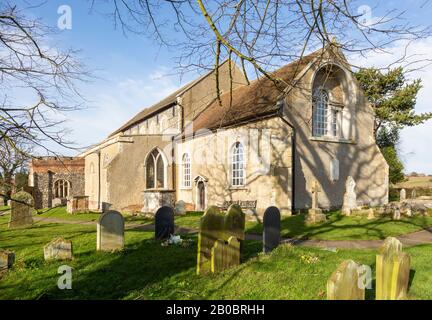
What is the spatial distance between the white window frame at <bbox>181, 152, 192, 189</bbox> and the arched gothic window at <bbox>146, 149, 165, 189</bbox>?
4.81 feet

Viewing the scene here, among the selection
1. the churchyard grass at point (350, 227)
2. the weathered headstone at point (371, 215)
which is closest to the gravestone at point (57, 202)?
the churchyard grass at point (350, 227)

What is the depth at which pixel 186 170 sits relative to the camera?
2431 cm

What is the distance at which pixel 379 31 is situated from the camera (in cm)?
458

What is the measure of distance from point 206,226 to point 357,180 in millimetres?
15111

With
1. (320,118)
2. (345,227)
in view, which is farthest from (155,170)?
(345,227)

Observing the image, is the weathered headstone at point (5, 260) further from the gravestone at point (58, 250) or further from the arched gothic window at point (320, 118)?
the arched gothic window at point (320, 118)

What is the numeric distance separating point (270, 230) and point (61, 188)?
1312 inches

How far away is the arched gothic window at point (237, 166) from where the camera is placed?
19.0 meters

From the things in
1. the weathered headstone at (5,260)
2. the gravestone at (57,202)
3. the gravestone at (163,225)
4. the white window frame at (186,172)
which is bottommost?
the gravestone at (57,202)

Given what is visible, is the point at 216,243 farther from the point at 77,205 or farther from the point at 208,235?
the point at 77,205

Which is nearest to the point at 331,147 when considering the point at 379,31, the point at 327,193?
the point at 327,193

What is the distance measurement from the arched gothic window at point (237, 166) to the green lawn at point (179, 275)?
9809 mm

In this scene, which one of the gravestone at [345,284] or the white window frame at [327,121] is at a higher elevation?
the white window frame at [327,121]
